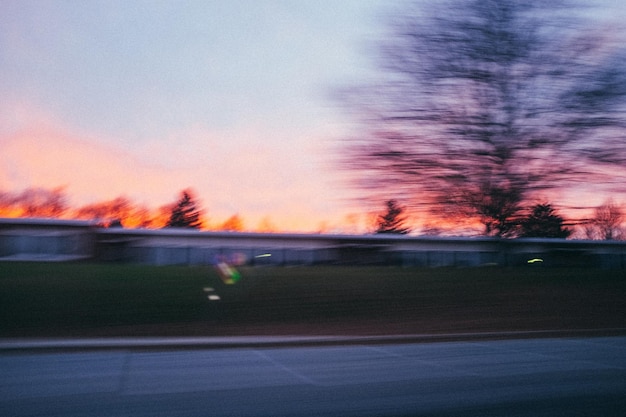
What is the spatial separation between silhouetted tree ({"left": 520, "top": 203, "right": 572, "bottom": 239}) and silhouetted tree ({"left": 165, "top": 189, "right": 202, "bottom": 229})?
66.3 meters

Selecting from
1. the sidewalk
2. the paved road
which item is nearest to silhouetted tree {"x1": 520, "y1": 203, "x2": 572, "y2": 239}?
the sidewalk

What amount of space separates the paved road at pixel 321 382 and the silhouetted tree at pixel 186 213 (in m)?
72.0

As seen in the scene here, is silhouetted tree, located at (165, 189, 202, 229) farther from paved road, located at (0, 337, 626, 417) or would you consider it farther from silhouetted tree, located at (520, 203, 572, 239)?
paved road, located at (0, 337, 626, 417)

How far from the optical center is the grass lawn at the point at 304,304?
41.0ft

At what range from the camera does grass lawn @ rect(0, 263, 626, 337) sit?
492 inches

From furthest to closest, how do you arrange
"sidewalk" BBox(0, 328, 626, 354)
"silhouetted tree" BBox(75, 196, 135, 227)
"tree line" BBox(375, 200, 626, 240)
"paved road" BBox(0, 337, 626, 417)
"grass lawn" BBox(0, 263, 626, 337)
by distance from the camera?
"silhouetted tree" BBox(75, 196, 135, 227) < "tree line" BBox(375, 200, 626, 240) < "grass lawn" BBox(0, 263, 626, 337) < "sidewalk" BBox(0, 328, 626, 354) < "paved road" BBox(0, 337, 626, 417)

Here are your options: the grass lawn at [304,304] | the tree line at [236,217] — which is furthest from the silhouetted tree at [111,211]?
the grass lawn at [304,304]

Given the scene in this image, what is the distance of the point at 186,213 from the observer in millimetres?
81688

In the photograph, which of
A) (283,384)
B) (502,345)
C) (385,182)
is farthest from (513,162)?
(283,384)

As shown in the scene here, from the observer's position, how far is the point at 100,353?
947 centimetres

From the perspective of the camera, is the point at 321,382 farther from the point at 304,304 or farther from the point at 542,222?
the point at 542,222

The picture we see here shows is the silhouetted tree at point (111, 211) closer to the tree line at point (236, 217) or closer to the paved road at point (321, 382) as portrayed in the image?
the tree line at point (236, 217)

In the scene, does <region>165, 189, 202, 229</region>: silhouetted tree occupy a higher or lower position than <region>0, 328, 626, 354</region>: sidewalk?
higher

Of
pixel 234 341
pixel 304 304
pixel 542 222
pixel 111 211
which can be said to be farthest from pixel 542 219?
pixel 111 211
